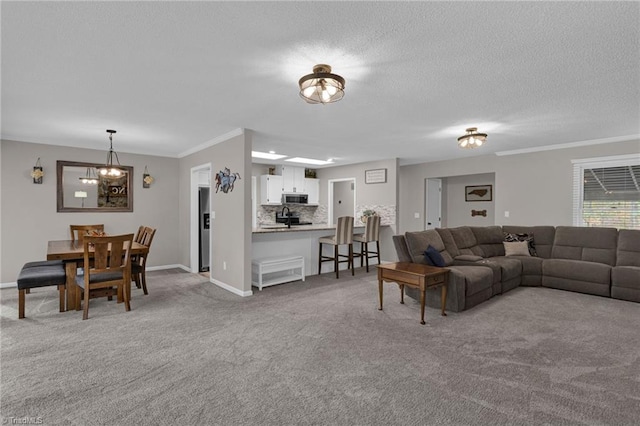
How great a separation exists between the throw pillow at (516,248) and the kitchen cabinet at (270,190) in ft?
16.0

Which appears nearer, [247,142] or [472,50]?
[472,50]

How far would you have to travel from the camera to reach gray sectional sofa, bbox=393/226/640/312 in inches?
159

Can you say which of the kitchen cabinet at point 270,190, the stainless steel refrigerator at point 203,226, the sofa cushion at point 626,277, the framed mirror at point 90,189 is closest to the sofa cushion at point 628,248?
the sofa cushion at point 626,277

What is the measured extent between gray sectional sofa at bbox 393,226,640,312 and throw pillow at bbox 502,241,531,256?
0.27ft

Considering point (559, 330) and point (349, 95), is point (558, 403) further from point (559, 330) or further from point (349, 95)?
point (349, 95)

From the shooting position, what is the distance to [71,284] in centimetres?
382

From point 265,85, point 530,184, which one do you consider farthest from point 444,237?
point 265,85

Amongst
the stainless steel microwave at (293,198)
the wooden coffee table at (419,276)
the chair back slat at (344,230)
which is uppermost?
the stainless steel microwave at (293,198)

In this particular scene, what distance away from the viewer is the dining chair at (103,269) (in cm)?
351

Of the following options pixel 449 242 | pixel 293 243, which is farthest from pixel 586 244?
pixel 293 243

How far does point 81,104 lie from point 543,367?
4924mm

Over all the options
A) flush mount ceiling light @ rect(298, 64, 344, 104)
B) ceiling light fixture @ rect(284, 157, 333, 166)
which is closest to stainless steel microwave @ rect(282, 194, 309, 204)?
ceiling light fixture @ rect(284, 157, 333, 166)

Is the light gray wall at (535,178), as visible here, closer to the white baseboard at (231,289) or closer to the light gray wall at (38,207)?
the white baseboard at (231,289)

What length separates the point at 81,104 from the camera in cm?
342
